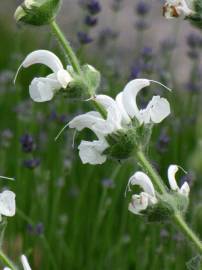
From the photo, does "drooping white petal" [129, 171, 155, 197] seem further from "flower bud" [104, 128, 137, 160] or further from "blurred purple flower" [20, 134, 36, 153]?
"blurred purple flower" [20, 134, 36, 153]

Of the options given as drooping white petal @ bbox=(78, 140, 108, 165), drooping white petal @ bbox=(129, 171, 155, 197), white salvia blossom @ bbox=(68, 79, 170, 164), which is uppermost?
white salvia blossom @ bbox=(68, 79, 170, 164)

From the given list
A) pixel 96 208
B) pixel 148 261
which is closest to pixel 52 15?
pixel 148 261

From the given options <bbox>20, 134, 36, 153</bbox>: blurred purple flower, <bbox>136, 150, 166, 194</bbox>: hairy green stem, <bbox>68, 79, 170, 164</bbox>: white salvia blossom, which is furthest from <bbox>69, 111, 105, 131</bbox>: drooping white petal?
<bbox>20, 134, 36, 153</bbox>: blurred purple flower

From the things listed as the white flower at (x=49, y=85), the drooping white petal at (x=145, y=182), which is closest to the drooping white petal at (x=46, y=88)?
the white flower at (x=49, y=85)

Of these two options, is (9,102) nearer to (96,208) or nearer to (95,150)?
(96,208)

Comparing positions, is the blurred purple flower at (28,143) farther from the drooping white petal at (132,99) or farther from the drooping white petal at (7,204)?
the drooping white petal at (7,204)

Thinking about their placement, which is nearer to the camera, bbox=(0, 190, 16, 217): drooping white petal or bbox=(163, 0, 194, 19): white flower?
bbox=(0, 190, 16, 217): drooping white petal

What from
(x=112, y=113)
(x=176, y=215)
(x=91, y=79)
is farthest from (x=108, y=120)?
(x=176, y=215)
